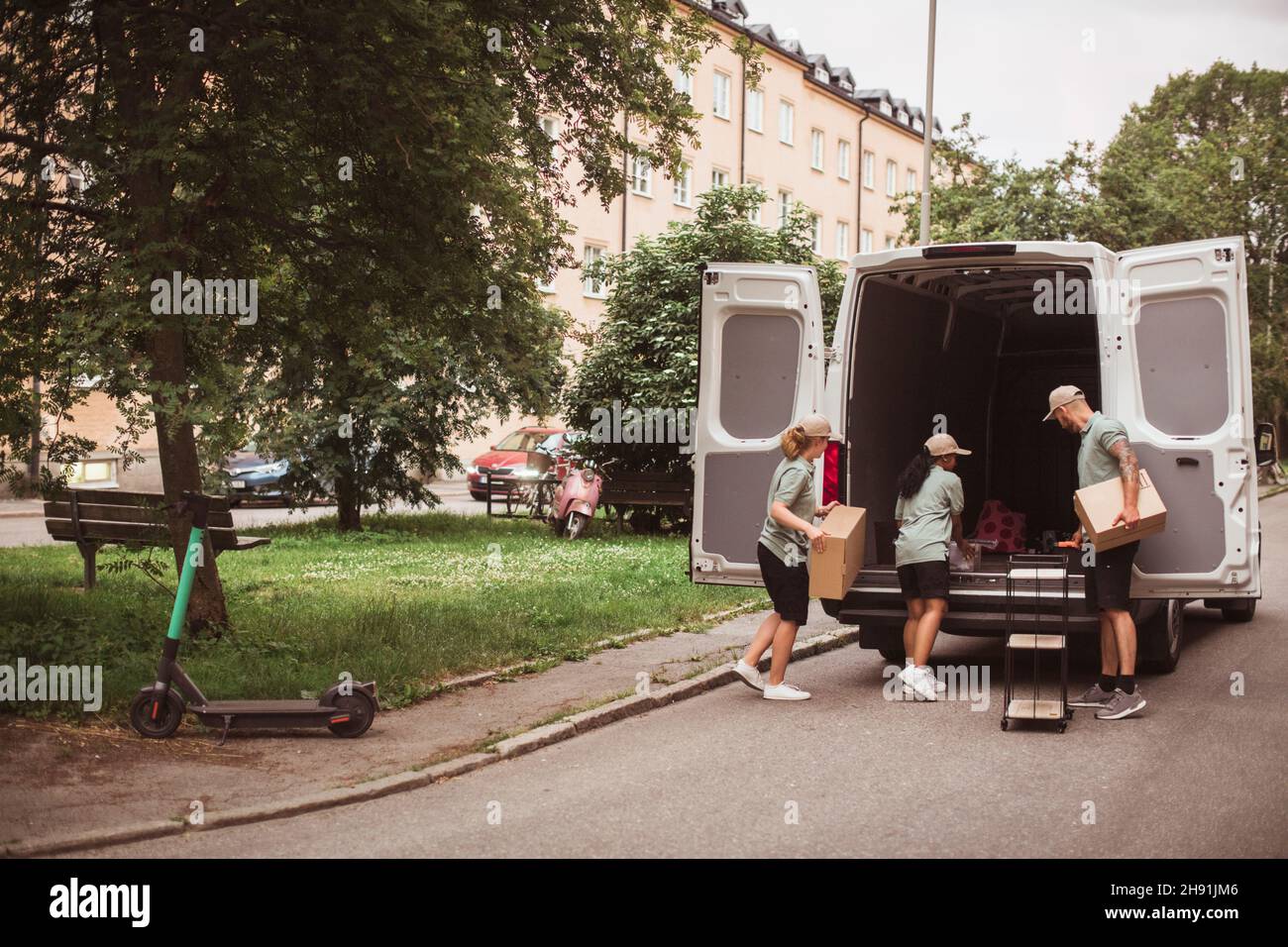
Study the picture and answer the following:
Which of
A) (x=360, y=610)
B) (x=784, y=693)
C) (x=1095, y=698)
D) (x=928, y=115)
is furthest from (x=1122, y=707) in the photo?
(x=928, y=115)

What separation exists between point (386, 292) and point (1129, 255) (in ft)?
16.4

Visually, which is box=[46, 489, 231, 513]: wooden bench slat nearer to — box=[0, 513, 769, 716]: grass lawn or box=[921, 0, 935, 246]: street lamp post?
box=[0, 513, 769, 716]: grass lawn

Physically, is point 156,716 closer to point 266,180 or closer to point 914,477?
point 266,180

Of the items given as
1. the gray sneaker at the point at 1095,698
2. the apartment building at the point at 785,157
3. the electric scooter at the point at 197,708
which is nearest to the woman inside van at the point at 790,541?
the gray sneaker at the point at 1095,698

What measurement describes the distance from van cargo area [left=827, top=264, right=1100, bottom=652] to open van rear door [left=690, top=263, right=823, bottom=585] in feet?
1.33

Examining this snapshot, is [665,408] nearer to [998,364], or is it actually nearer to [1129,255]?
[998,364]

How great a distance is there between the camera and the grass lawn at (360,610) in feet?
28.9

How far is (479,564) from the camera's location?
16344 millimetres

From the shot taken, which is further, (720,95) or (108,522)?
(720,95)

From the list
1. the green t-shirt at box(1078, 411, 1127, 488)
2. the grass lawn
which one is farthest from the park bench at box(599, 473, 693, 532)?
the green t-shirt at box(1078, 411, 1127, 488)

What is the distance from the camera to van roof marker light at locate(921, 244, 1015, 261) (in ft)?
31.1

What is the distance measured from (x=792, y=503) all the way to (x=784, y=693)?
1210mm

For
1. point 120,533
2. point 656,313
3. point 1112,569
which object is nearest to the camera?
point 1112,569

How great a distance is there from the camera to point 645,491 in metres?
21.3
